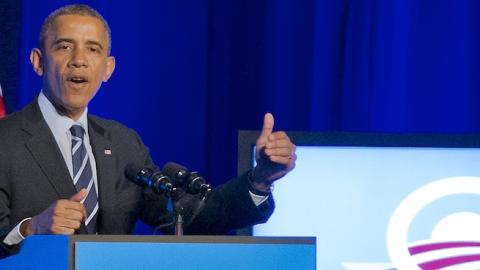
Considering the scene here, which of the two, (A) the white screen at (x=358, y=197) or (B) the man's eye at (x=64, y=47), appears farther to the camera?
(A) the white screen at (x=358, y=197)

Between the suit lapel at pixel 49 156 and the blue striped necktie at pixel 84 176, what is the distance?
5 cm

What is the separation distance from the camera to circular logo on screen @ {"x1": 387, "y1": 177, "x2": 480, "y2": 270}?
296 centimetres

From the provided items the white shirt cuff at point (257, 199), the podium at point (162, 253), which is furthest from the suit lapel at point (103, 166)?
the podium at point (162, 253)

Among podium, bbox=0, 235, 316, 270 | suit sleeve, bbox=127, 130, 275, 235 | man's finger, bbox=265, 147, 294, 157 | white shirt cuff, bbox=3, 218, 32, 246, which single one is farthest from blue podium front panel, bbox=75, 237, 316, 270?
suit sleeve, bbox=127, 130, 275, 235

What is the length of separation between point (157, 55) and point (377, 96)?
87cm

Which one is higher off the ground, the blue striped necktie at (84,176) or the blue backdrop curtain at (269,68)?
the blue backdrop curtain at (269,68)

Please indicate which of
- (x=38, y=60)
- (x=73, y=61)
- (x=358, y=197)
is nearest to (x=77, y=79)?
(x=73, y=61)

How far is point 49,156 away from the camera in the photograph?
263 centimetres

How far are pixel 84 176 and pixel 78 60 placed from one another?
0.95 ft

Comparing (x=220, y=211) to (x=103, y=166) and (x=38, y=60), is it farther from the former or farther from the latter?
(x=38, y=60)

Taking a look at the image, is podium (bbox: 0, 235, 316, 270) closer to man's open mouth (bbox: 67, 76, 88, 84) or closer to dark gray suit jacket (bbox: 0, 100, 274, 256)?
dark gray suit jacket (bbox: 0, 100, 274, 256)

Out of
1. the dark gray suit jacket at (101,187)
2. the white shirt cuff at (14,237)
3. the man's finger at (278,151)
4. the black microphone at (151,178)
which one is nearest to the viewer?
the white shirt cuff at (14,237)

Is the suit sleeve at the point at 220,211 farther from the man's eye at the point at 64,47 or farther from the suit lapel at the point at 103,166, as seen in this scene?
the man's eye at the point at 64,47

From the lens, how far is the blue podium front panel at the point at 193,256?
1.82 metres
